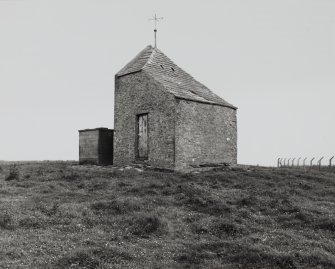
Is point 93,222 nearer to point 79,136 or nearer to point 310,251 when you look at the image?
point 310,251

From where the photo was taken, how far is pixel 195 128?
23422 millimetres

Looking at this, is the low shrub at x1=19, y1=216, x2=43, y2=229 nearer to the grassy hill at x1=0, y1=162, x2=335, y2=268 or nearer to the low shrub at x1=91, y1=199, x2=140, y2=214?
the grassy hill at x1=0, y1=162, x2=335, y2=268

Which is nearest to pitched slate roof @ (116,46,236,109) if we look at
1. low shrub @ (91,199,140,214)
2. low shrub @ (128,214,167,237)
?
low shrub @ (91,199,140,214)

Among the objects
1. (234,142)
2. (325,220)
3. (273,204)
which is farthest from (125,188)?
(234,142)

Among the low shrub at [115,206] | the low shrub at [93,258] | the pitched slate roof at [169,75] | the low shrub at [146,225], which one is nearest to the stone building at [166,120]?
the pitched slate roof at [169,75]

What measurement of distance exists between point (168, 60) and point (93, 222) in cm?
1738

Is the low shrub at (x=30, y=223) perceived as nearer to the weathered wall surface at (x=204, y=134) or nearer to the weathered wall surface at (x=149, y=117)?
the weathered wall surface at (x=149, y=117)

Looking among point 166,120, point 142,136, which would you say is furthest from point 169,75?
point 142,136

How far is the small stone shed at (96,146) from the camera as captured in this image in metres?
25.2

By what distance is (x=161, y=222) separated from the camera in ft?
40.3

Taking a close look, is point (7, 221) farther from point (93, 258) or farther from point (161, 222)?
point (161, 222)

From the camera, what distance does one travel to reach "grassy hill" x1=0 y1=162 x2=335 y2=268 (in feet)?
31.9

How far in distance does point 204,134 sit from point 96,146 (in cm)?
704

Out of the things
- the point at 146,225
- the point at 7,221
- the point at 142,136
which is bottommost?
the point at 146,225
